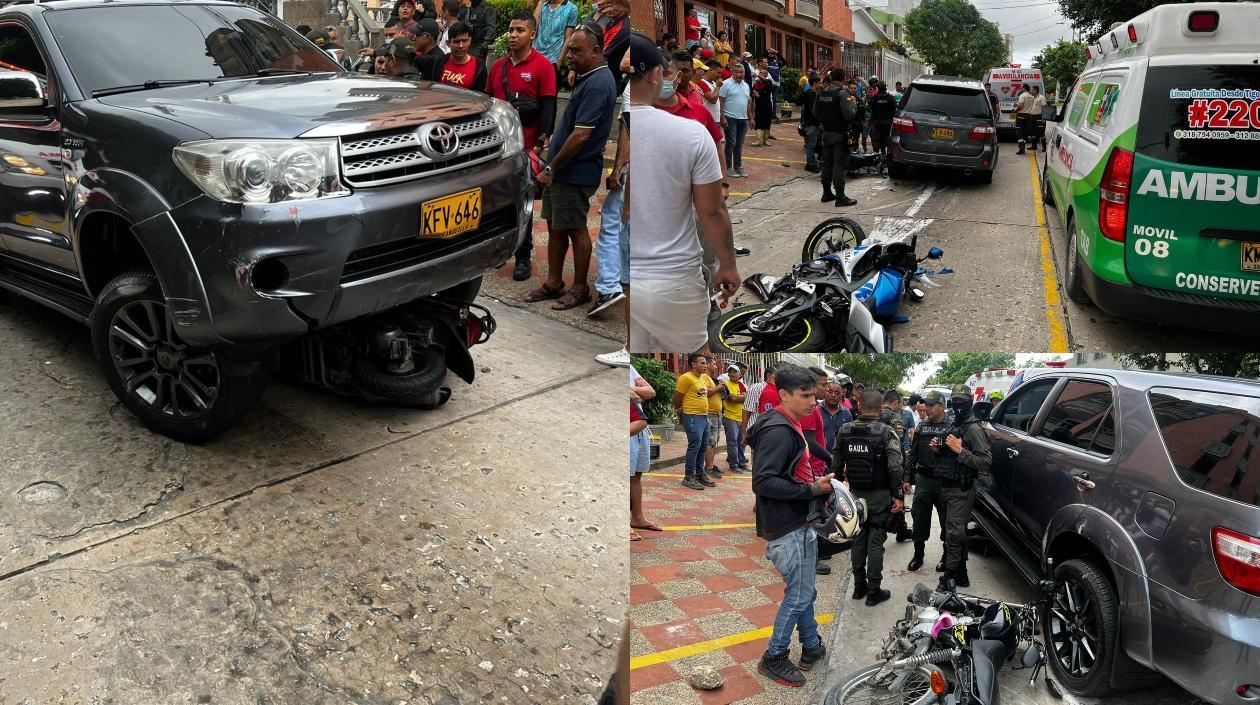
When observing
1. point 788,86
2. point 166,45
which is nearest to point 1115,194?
point 166,45

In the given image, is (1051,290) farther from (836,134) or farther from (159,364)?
(159,364)

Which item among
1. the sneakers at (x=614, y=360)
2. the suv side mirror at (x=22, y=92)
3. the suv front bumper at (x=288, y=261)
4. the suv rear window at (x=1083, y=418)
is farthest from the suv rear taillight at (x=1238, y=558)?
the suv side mirror at (x=22, y=92)

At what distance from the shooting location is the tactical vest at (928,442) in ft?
11.3

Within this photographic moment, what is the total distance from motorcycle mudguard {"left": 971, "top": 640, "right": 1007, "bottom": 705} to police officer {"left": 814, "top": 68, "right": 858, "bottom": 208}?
7.92 metres

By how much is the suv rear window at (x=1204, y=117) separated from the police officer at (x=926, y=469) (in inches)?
95.3

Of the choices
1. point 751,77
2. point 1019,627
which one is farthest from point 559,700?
point 751,77

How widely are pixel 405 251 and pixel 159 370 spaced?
1294 mm

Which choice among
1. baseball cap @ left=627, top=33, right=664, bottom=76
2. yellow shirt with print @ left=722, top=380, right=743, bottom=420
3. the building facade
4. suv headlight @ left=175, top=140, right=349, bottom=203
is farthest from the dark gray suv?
suv headlight @ left=175, top=140, right=349, bottom=203

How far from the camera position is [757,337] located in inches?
169

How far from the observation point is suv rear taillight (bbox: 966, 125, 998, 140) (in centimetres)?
1195

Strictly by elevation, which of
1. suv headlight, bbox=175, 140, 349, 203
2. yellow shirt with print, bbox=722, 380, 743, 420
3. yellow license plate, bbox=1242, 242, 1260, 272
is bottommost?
yellow shirt with print, bbox=722, 380, 743, 420

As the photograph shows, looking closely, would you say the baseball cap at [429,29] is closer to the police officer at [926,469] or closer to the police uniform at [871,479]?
the police uniform at [871,479]

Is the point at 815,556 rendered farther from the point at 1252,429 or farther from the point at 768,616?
the point at 1252,429

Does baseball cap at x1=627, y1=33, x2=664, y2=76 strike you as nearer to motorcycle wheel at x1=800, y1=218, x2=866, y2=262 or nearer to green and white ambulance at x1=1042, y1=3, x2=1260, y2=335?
green and white ambulance at x1=1042, y1=3, x2=1260, y2=335
